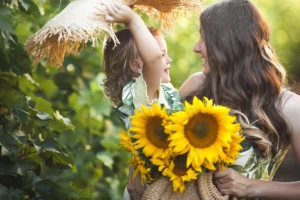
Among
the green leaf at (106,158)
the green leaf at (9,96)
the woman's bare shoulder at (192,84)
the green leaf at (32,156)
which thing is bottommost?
the green leaf at (106,158)

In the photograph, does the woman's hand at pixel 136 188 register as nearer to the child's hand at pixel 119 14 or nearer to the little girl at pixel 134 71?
the little girl at pixel 134 71

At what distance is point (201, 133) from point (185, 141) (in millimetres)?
83

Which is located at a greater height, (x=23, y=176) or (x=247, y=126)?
(x=247, y=126)

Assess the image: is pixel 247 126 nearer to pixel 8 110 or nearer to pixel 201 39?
pixel 201 39

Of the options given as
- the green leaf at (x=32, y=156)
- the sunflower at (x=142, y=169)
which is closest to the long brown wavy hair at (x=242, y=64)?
the sunflower at (x=142, y=169)

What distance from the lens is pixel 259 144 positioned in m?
3.81

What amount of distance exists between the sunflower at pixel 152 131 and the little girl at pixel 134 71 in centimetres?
25

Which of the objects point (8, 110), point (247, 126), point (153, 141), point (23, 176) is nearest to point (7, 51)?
point (8, 110)

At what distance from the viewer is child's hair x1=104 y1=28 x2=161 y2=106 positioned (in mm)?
4391

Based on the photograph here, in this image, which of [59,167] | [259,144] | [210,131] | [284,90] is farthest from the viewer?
[59,167]

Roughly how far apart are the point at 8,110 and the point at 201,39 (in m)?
1.06

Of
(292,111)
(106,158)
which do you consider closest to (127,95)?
(292,111)

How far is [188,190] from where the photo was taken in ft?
11.8

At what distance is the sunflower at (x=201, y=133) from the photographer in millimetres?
3490
